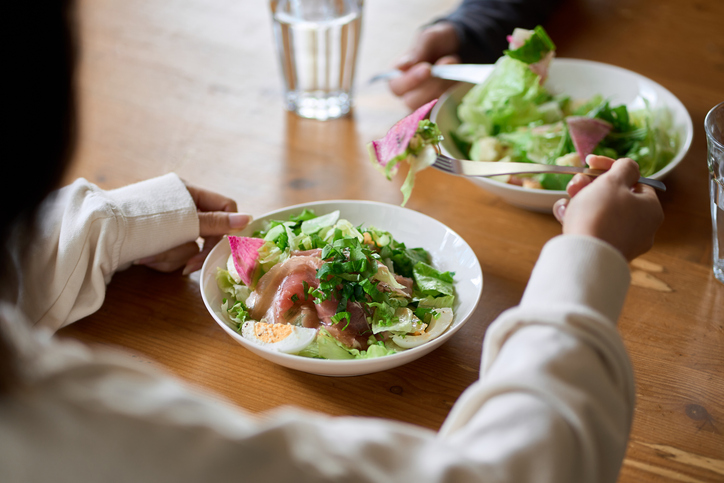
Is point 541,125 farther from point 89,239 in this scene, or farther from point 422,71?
point 89,239

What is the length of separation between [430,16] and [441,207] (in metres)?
1.01

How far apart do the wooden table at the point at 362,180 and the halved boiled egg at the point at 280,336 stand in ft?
0.25

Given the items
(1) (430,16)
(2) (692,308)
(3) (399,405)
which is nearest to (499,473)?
(3) (399,405)

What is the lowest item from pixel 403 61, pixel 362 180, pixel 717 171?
pixel 362 180

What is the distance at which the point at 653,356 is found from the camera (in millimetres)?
943

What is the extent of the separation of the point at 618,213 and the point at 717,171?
33 centimetres

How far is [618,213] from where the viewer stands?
0.80 meters

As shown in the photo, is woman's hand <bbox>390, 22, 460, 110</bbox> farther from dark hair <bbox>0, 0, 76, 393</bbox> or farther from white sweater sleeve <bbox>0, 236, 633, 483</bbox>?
dark hair <bbox>0, 0, 76, 393</bbox>

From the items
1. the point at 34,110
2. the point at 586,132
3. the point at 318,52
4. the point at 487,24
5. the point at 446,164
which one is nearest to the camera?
the point at 34,110

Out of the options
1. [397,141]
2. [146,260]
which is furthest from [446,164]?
[146,260]

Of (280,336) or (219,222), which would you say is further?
(219,222)

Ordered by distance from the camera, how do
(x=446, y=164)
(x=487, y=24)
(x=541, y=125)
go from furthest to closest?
(x=487, y=24)
(x=541, y=125)
(x=446, y=164)

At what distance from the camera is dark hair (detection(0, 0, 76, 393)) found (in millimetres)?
514

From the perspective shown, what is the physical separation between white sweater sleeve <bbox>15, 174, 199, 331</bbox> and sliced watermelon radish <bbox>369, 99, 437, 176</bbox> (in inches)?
14.0
